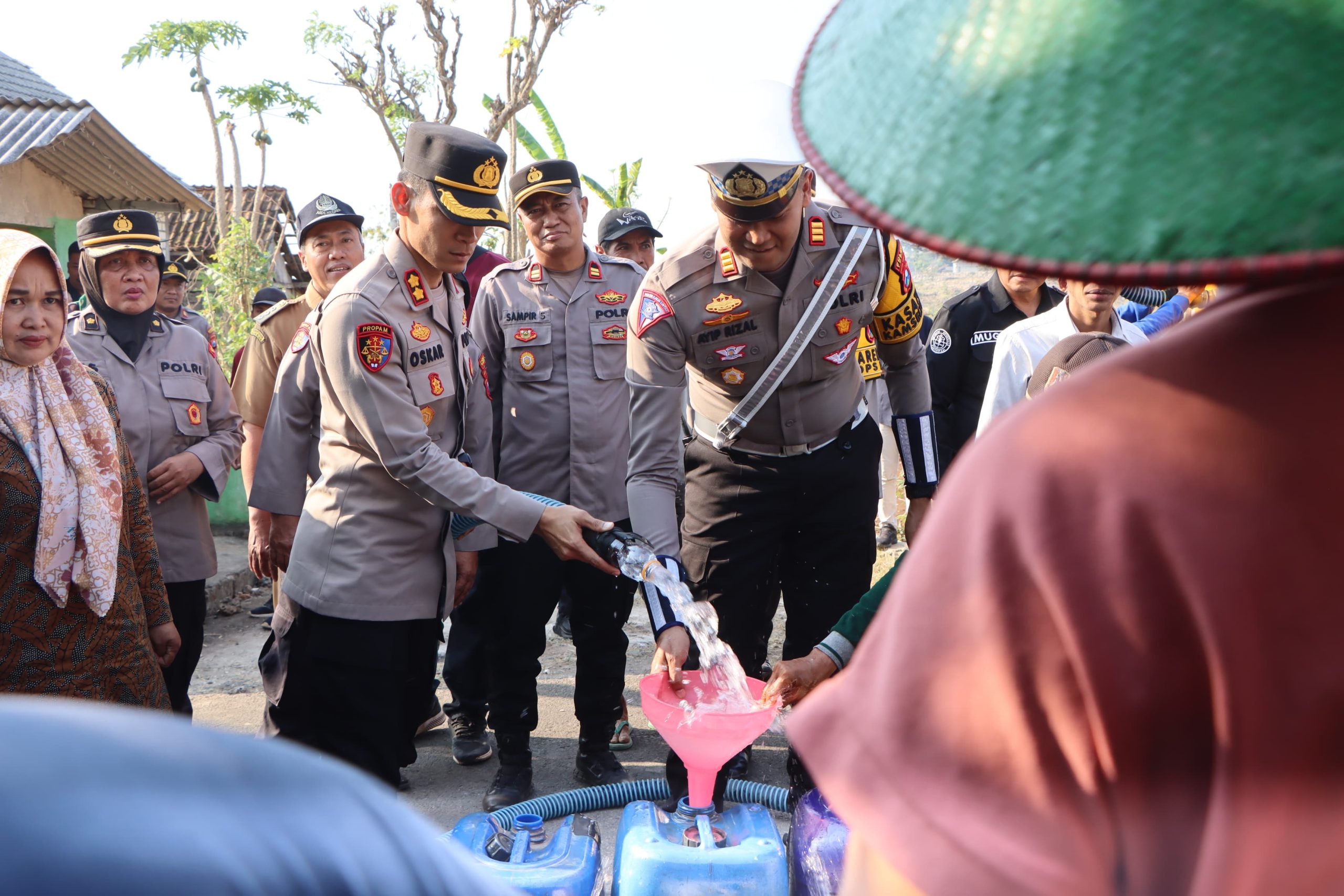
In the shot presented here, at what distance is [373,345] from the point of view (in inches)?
115

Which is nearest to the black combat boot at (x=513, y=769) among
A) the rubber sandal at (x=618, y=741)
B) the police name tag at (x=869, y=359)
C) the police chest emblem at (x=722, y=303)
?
the rubber sandal at (x=618, y=741)

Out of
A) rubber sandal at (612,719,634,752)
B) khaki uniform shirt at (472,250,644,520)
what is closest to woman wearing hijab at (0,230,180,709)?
khaki uniform shirt at (472,250,644,520)

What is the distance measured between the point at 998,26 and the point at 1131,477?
0.76 feet

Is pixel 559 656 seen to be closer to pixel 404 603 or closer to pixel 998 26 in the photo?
pixel 404 603

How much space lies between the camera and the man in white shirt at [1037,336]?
11.1 ft

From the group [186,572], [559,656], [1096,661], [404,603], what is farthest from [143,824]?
[559,656]

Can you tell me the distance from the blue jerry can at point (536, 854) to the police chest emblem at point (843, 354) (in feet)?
5.14

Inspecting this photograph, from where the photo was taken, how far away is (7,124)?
10453 mm

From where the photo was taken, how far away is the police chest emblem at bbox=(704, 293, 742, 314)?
324 centimetres

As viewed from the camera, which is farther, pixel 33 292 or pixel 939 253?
pixel 33 292

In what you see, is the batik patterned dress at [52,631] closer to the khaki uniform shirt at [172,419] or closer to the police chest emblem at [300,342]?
the khaki uniform shirt at [172,419]

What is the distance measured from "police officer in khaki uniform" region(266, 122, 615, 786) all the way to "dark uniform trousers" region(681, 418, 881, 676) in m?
0.46

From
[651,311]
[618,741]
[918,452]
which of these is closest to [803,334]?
[651,311]

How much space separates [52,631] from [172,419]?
1.15 metres
